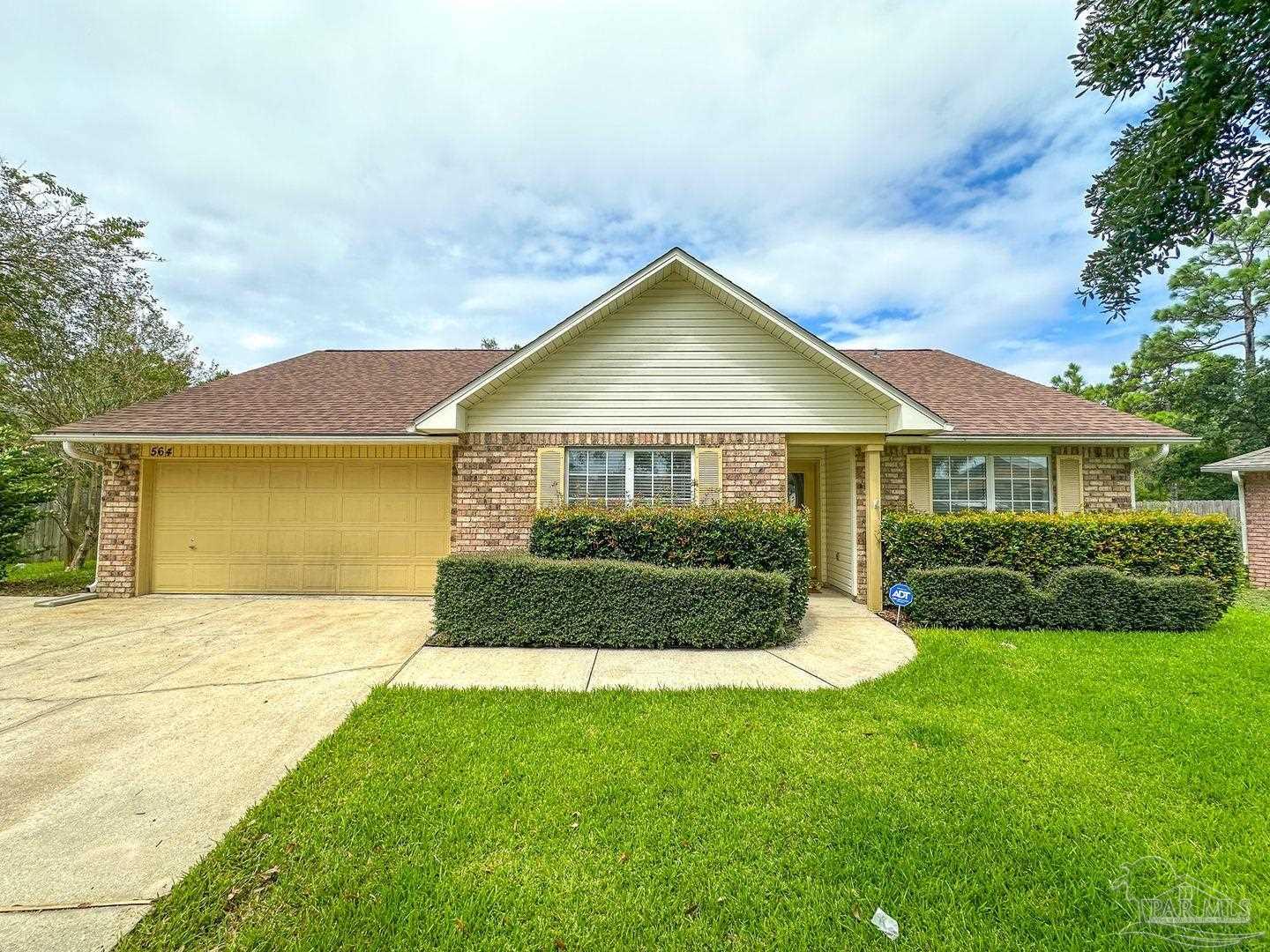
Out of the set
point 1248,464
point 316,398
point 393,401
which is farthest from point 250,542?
point 1248,464

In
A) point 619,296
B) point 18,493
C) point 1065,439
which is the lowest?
point 18,493

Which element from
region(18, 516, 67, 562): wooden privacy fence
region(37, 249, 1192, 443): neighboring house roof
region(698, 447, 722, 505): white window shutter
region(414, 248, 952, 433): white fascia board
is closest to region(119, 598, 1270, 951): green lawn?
region(698, 447, 722, 505): white window shutter

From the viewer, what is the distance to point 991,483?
8969 mm

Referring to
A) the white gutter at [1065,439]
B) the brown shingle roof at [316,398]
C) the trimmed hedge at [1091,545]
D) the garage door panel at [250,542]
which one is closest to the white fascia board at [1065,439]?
the white gutter at [1065,439]

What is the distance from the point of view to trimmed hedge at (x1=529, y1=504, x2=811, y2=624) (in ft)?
22.3

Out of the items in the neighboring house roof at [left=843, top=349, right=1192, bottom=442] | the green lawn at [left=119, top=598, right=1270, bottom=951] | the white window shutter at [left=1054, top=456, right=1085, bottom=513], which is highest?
the neighboring house roof at [left=843, top=349, right=1192, bottom=442]

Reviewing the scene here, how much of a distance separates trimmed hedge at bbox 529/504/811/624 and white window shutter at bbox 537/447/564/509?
1117 millimetres

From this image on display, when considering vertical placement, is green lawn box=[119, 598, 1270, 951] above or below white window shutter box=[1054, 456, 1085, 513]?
below

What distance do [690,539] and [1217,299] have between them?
33028 millimetres

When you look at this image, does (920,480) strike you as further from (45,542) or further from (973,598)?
(45,542)

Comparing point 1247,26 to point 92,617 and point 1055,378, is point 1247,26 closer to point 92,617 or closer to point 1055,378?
point 92,617

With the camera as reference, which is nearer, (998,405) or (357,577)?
(357,577)

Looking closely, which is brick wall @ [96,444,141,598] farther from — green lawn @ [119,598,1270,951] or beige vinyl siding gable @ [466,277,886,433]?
green lawn @ [119,598,1270,951]

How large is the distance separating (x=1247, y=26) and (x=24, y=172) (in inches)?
796
